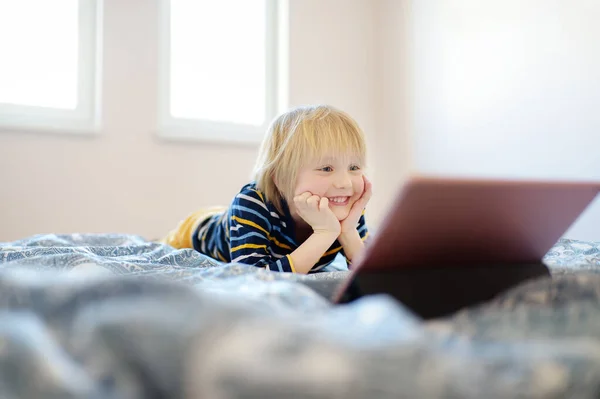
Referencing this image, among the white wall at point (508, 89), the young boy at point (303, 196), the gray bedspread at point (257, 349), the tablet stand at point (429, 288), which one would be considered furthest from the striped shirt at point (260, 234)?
the white wall at point (508, 89)

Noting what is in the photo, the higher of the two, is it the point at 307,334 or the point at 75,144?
the point at 75,144

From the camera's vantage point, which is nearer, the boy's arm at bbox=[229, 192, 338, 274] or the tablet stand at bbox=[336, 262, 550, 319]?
the tablet stand at bbox=[336, 262, 550, 319]

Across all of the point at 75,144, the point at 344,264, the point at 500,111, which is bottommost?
the point at 344,264

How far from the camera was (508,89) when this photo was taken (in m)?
2.14

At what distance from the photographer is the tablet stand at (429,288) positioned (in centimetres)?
57

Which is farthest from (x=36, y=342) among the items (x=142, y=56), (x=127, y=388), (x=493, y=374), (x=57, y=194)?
(x=142, y=56)

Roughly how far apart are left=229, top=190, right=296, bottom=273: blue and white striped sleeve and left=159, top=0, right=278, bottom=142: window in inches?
49.7

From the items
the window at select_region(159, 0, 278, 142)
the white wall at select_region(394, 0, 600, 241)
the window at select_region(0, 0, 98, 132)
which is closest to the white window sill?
the window at select_region(159, 0, 278, 142)

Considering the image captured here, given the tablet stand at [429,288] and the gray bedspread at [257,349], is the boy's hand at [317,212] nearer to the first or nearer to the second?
the tablet stand at [429,288]

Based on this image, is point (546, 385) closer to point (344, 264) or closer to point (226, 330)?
point (226, 330)

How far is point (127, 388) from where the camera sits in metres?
0.33

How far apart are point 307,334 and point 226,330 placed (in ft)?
0.17

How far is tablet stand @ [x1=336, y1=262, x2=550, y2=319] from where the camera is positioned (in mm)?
573

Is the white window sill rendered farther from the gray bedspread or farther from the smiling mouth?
the gray bedspread
